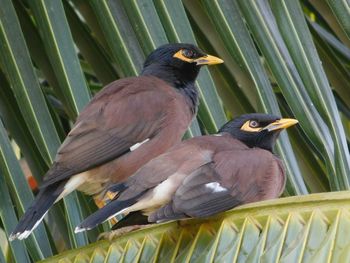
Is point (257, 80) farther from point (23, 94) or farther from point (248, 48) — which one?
point (23, 94)

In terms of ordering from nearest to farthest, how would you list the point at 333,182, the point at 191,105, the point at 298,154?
the point at 333,182, the point at 298,154, the point at 191,105

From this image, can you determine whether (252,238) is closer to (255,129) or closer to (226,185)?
(226,185)

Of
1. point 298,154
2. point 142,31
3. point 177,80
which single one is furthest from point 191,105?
point 142,31

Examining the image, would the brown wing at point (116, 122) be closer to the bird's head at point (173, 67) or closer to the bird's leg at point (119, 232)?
the bird's head at point (173, 67)

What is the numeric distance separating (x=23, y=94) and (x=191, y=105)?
87 cm

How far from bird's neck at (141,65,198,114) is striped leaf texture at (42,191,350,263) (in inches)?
45.1

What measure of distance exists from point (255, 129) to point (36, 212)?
84 centimetres

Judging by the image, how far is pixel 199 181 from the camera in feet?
8.13

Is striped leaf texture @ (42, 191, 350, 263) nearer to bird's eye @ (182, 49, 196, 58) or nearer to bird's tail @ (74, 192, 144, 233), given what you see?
bird's tail @ (74, 192, 144, 233)

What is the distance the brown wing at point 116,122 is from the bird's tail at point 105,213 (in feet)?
1.25

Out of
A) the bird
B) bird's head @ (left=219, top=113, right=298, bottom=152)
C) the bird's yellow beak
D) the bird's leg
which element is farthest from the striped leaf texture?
bird's head @ (left=219, top=113, right=298, bottom=152)

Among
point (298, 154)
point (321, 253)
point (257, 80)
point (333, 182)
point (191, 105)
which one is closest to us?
point (321, 253)

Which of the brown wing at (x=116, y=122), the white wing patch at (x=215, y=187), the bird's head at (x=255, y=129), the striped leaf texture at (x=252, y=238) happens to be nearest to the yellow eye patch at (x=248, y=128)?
the bird's head at (x=255, y=129)

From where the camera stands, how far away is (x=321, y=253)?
200cm
